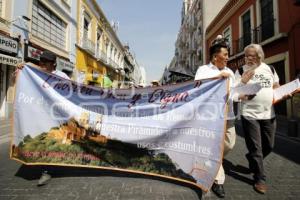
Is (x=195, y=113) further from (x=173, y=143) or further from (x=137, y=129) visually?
(x=137, y=129)

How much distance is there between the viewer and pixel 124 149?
3.44m

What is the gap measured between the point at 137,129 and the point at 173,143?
1.72 feet

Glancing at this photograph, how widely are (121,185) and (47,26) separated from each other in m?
13.9

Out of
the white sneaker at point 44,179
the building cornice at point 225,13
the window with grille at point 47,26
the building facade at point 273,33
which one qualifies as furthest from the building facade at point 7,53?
the building cornice at point 225,13

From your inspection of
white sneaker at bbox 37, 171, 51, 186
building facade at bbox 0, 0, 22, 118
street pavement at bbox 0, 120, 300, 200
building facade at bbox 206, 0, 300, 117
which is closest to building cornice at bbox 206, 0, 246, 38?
building facade at bbox 206, 0, 300, 117

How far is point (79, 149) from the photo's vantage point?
358cm

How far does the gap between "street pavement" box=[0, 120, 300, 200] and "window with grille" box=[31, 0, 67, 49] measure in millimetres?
10981

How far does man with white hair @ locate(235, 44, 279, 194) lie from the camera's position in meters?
3.34

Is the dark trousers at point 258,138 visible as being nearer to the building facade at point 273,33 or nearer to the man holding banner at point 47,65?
the man holding banner at point 47,65

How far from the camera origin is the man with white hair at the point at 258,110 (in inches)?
132

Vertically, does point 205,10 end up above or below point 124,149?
above

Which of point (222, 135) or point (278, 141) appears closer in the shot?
point (222, 135)

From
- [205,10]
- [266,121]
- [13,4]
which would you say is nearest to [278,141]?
[266,121]

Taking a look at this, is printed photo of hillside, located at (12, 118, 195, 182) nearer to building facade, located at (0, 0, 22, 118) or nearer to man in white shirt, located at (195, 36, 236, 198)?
man in white shirt, located at (195, 36, 236, 198)
